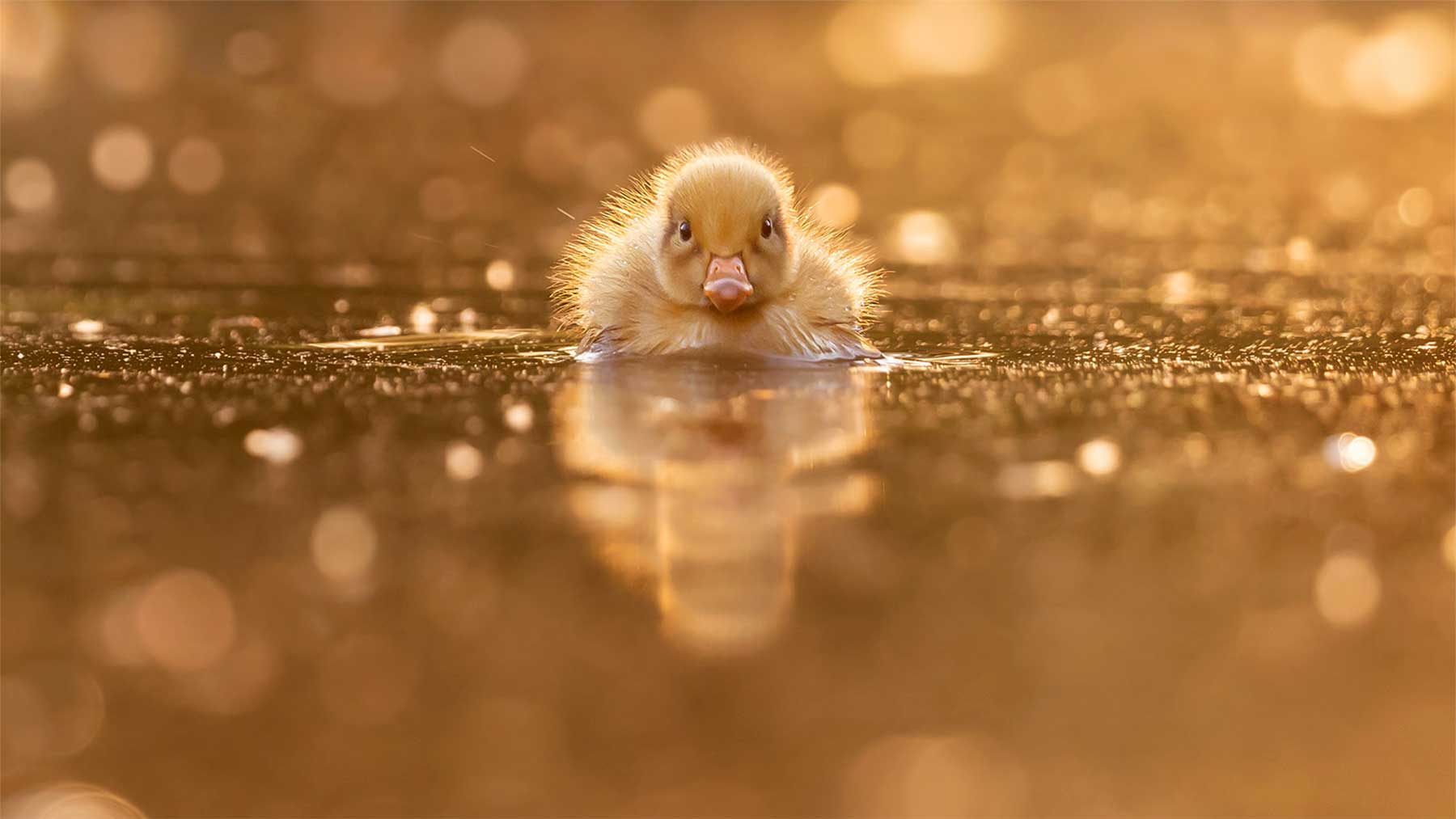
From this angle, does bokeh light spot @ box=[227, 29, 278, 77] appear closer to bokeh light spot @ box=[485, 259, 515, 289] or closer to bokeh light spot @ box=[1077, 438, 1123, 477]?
bokeh light spot @ box=[485, 259, 515, 289]

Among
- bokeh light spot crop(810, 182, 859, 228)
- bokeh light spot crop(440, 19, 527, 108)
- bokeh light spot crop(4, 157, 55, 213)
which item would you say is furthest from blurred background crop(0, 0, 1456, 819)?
bokeh light spot crop(440, 19, 527, 108)

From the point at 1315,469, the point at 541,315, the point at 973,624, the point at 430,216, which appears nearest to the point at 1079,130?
the point at 430,216

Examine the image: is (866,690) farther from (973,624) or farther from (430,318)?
(430,318)

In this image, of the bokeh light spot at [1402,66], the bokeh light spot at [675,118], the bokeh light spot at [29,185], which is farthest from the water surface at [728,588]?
the bokeh light spot at [1402,66]

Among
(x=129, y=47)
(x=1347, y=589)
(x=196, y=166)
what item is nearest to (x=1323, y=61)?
(x=129, y=47)

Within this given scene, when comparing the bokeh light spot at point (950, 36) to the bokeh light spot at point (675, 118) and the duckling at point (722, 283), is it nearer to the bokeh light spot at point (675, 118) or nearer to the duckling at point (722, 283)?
the bokeh light spot at point (675, 118)

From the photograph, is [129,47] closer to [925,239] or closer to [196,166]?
[196,166]

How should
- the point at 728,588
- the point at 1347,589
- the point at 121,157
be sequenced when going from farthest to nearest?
the point at 121,157
the point at 1347,589
the point at 728,588
